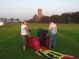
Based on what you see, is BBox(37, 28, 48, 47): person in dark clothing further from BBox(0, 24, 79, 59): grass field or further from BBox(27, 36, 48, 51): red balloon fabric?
BBox(0, 24, 79, 59): grass field

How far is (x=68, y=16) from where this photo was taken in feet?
345

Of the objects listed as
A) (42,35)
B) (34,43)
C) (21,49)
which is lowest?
(21,49)

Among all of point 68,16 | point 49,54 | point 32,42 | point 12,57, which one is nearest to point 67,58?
point 49,54

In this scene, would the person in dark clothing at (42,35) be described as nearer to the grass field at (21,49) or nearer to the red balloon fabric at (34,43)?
the red balloon fabric at (34,43)

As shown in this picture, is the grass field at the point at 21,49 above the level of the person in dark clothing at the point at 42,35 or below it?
below

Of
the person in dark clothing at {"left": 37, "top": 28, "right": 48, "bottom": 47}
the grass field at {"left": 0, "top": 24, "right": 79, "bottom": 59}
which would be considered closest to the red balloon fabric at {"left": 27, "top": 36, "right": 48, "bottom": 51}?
the grass field at {"left": 0, "top": 24, "right": 79, "bottom": 59}

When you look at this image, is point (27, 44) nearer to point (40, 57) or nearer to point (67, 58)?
point (40, 57)

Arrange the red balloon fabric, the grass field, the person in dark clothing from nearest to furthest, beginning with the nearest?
the grass field, the red balloon fabric, the person in dark clothing

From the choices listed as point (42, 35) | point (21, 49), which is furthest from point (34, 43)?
point (21, 49)

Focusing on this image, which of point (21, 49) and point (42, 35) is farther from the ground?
point (42, 35)

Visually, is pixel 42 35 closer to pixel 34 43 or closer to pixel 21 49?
pixel 34 43

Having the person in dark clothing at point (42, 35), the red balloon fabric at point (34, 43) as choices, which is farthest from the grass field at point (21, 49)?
the person in dark clothing at point (42, 35)

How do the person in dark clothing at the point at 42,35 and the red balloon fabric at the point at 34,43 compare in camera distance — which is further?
the person in dark clothing at the point at 42,35

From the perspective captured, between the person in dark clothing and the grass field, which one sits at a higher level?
the person in dark clothing
